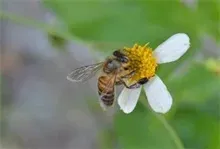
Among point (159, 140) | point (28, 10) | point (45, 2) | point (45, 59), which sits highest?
point (28, 10)

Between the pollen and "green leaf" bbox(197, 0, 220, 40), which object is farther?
"green leaf" bbox(197, 0, 220, 40)

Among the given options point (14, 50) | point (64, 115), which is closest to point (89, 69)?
point (64, 115)

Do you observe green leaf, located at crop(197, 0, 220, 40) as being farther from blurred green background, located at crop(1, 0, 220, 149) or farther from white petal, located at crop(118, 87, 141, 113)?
white petal, located at crop(118, 87, 141, 113)

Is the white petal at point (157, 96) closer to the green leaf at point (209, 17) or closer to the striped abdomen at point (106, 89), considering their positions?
the striped abdomen at point (106, 89)

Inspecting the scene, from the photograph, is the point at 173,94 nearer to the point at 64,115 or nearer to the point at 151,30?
the point at 151,30

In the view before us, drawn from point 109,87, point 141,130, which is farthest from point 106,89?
point 141,130

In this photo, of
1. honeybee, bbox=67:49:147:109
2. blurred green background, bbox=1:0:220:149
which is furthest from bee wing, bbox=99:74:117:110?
blurred green background, bbox=1:0:220:149
